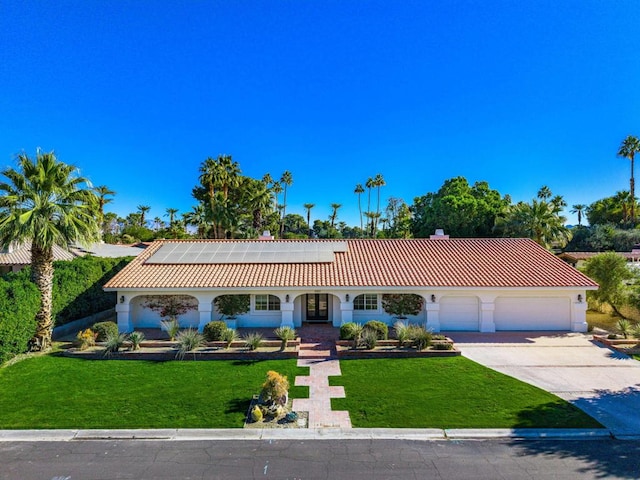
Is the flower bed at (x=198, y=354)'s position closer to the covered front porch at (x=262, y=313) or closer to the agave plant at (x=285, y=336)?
the agave plant at (x=285, y=336)

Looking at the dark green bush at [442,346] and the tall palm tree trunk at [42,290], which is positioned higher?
the tall palm tree trunk at [42,290]

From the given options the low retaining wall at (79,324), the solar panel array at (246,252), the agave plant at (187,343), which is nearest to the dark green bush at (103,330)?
the low retaining wall at (79,324)

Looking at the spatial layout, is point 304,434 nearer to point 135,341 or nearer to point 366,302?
point 135,341

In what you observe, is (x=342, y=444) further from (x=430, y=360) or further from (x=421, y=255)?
(x=421, y=255)

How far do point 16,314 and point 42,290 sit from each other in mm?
1607

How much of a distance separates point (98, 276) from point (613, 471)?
2420cm

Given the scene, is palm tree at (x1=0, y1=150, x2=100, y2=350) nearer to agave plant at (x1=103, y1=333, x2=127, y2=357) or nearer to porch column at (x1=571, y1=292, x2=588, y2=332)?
agave plant at (x1=103, y1=333, x2=127, y2=357)

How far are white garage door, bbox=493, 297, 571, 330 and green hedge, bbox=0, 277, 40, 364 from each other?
2150 centimetres

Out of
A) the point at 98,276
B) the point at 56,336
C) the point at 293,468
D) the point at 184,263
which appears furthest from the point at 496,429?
the point at 98,276

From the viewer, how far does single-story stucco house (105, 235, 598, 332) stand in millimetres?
19000

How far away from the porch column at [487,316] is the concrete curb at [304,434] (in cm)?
1012

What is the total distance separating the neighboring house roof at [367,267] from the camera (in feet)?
62.7

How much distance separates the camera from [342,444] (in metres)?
8.98

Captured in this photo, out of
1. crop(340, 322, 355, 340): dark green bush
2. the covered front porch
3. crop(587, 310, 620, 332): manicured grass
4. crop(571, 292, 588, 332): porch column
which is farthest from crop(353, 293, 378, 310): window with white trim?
crop(587, 310, 620, 332): manicured grass
